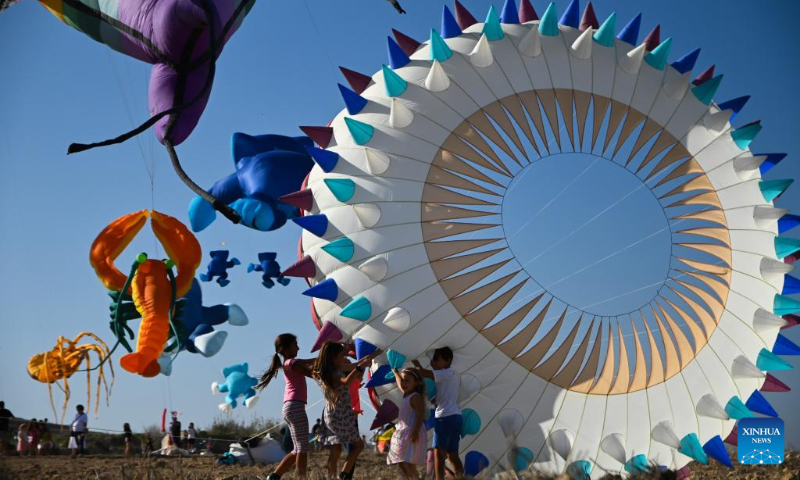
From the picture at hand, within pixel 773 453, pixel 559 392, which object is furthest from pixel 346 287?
pixel 773 453

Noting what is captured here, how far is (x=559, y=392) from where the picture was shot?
638 centimetres

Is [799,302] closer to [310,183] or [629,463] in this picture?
[629,463]

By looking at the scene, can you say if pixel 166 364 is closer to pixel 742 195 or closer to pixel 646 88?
pixel 646 88

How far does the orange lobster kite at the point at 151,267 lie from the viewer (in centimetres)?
1062

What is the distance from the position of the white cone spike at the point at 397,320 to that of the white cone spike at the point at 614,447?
6.16ft

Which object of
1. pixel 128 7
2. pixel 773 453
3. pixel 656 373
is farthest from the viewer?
pixel 128 7

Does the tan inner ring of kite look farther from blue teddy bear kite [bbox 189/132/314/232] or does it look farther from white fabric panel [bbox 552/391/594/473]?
blue teddy bear kite [bbox 189/132/314/232]

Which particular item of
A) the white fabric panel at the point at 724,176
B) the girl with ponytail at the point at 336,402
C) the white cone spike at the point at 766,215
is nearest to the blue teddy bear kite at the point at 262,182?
the girl with ponytail at the point at 336,402

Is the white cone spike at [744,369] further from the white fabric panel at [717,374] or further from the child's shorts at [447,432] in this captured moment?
the child's shorts at [447,432]

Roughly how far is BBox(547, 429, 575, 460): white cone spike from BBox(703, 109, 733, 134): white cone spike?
3.08 m

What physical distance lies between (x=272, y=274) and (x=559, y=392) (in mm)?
6929

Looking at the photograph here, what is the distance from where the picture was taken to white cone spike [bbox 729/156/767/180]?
22.8 feet

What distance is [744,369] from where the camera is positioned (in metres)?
6.50

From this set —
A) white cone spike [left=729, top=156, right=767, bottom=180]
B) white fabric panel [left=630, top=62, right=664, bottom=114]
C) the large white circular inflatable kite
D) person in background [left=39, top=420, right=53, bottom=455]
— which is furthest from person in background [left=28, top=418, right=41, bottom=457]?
white cone spike [left=729, top=156, right=767, bottom=180]
